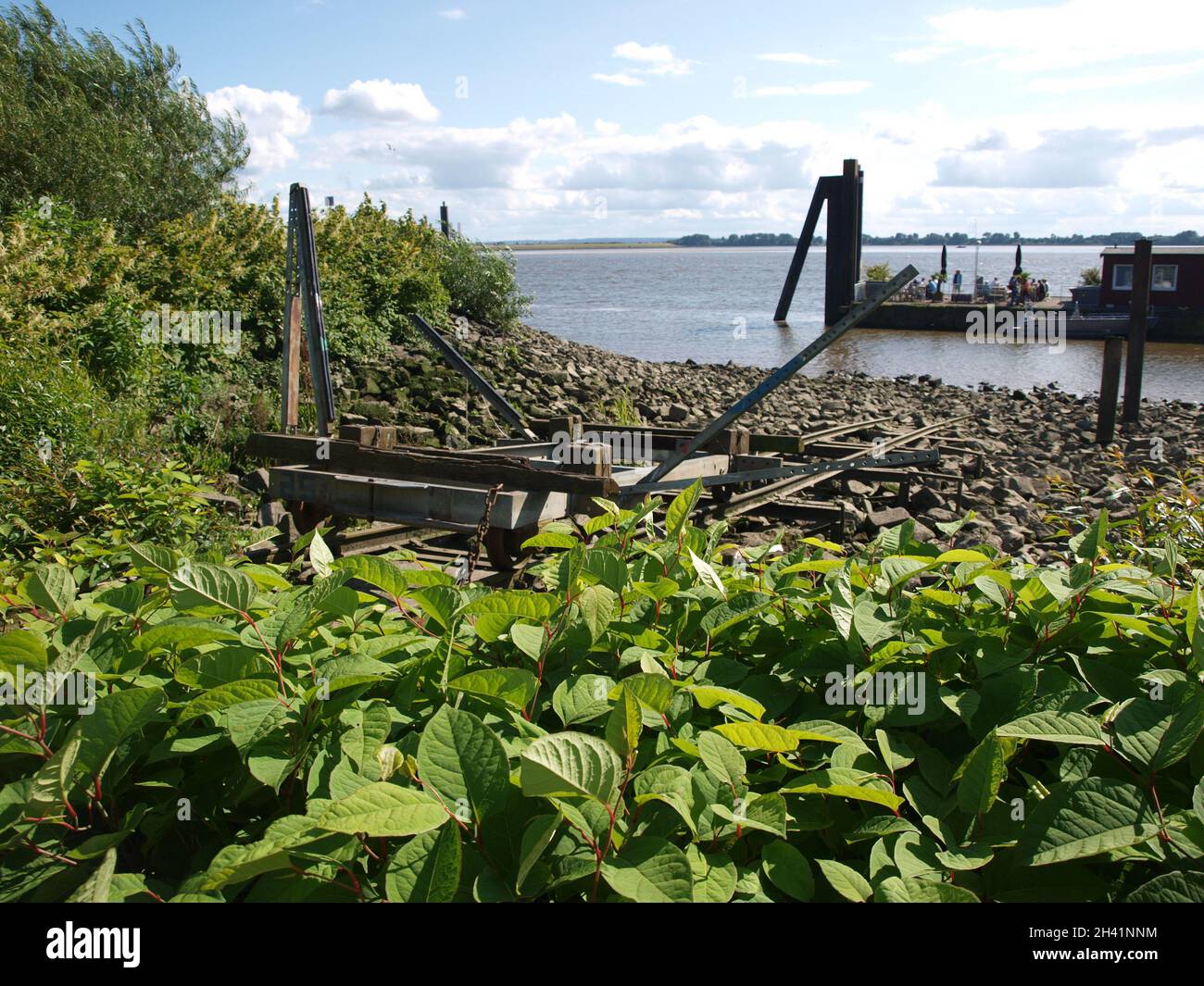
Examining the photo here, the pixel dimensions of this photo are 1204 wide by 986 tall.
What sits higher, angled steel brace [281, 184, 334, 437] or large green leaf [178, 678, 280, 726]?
angled steel brace [281, 184, 334, 437]

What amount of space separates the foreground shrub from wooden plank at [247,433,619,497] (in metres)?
4.87

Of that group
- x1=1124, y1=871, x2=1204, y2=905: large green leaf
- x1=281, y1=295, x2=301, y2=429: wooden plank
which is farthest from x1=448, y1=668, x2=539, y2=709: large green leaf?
x1=281, y1=295, x2=301, y2=429: wooden plank

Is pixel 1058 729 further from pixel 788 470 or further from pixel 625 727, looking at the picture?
pixel 788 470

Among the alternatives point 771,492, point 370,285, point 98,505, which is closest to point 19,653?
point 98,505

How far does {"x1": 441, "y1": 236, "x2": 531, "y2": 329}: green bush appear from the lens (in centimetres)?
2228

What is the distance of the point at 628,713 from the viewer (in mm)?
1150

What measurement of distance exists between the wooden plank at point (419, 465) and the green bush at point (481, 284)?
14614mm

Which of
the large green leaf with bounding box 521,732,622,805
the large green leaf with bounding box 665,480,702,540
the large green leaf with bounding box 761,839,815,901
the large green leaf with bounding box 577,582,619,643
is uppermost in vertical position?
the large green leaf with bounding box 665,480,702,540

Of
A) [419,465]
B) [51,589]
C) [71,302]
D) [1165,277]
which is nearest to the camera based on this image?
[51,589]

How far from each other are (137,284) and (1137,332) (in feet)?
64.6

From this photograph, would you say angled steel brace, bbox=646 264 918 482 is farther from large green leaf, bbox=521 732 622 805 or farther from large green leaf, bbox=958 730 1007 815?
large green leaf, bbox=521 732 622 805

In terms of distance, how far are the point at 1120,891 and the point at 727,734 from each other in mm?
517

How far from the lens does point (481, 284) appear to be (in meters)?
22.4
